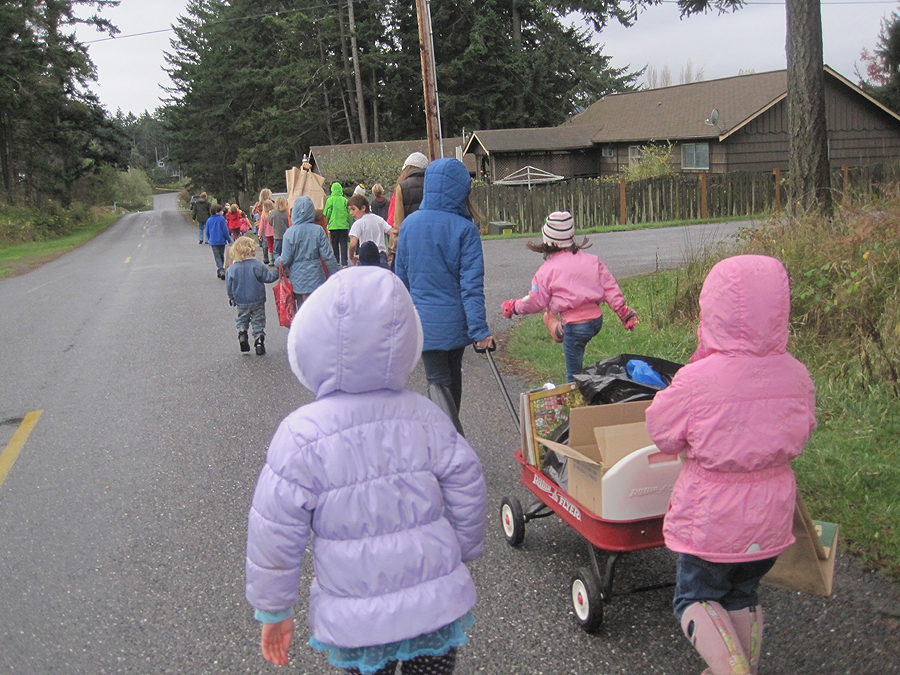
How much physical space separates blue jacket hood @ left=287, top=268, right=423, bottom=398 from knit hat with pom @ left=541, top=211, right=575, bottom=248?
3.22 meters

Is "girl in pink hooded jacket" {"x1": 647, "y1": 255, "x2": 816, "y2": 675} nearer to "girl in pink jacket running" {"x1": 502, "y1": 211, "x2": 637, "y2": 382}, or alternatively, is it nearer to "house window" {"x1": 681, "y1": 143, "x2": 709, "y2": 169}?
"girl in pink jacket running" {"x1": 502, "y1": 211, "x2": 637, "y2": 382}

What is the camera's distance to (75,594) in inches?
159

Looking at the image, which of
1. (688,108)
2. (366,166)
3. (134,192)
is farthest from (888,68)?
(134,192)

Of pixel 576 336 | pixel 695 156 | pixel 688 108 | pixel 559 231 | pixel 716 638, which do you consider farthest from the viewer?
pixel 688 108

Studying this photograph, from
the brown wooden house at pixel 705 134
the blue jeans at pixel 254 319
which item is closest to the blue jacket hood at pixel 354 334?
the blue jeans at pixel 254 319

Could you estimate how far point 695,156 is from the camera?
33500mm

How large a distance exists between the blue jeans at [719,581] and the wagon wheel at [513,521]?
1376 millimetres

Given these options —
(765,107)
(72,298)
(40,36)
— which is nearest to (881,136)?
(765,107)

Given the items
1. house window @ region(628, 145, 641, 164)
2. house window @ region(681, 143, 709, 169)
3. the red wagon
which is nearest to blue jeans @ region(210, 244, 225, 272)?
the red wagon

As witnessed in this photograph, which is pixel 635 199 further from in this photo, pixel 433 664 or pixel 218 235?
pixel 433 664

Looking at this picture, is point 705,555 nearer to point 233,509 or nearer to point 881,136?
point 233,509

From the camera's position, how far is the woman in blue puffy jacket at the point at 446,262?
4.98 m

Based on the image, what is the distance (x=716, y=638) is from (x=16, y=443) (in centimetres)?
590

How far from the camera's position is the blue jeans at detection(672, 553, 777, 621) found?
9.33ft
